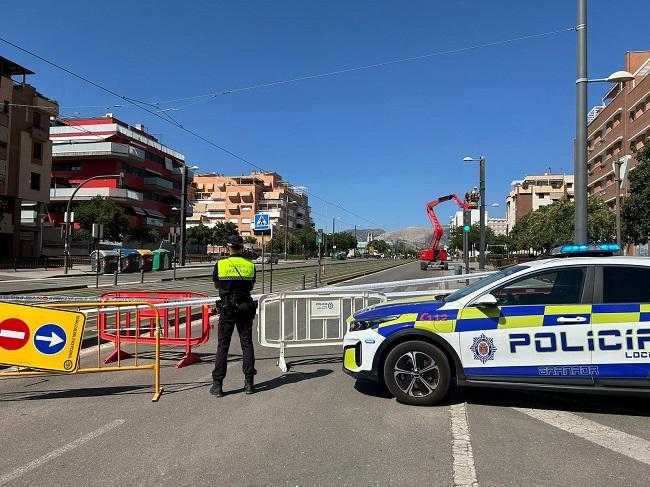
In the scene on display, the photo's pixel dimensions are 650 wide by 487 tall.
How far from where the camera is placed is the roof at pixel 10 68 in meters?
44.7

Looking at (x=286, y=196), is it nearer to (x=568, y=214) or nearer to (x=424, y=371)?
(x=568, y=214)

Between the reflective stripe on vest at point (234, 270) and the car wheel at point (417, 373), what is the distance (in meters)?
1.88

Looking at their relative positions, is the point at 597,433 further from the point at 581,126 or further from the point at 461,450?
the point at 581,126

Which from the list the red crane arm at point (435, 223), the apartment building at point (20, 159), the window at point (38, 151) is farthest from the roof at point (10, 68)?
the red crane arm at point (435, 223)

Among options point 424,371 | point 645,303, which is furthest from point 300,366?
point 645,303

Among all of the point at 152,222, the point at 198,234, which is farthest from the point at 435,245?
the point at 198,234

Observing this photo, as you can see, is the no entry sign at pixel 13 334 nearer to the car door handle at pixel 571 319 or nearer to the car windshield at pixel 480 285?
the car windshield at pixel 480 285

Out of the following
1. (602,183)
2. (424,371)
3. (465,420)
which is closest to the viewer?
(465,420)

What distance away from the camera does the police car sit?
5.02 meters

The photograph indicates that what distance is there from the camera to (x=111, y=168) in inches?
2756

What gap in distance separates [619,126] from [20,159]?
68.8 m

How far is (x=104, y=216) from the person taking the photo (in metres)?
56.8

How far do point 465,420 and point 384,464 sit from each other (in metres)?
1.36

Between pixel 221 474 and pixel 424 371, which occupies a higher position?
pixel 424 371
